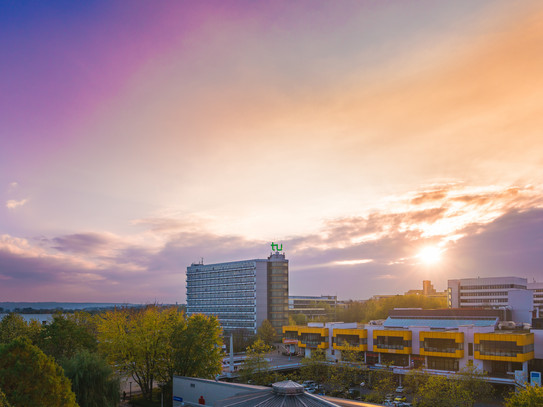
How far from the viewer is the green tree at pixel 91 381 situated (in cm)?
3325

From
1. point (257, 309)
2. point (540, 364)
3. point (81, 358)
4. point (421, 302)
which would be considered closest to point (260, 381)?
point (81, 358)

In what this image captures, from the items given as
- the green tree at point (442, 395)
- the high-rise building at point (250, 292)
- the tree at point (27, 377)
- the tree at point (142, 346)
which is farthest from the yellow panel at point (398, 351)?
the high-rise building at point (250, 292)

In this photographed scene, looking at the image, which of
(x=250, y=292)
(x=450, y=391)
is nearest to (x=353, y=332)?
(x=450, y=391)

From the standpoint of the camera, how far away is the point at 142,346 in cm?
4547

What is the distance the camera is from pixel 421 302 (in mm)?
133125

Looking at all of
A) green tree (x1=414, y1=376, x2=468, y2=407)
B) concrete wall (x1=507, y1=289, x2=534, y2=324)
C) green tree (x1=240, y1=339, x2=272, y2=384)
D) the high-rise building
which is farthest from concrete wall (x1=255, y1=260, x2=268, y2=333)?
green tree (x1=414, y1=376, x2=468, y2=407)

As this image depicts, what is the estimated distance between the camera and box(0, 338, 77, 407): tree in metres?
22.3

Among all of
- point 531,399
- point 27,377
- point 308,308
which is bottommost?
point 308,308

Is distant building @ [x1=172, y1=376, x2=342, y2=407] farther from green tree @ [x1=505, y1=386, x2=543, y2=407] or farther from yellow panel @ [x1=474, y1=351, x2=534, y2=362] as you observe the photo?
yellow panel @ [x1=474, y1=351, x2=534, y2=362]

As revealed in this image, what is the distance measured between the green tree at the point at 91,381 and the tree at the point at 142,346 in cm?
1014

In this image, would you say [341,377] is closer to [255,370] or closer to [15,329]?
[255,370]

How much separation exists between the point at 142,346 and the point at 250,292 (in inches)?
3294

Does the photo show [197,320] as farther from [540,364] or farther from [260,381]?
[540,364]

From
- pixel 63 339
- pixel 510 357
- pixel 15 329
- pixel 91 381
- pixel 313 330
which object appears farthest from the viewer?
pixel 313 330
